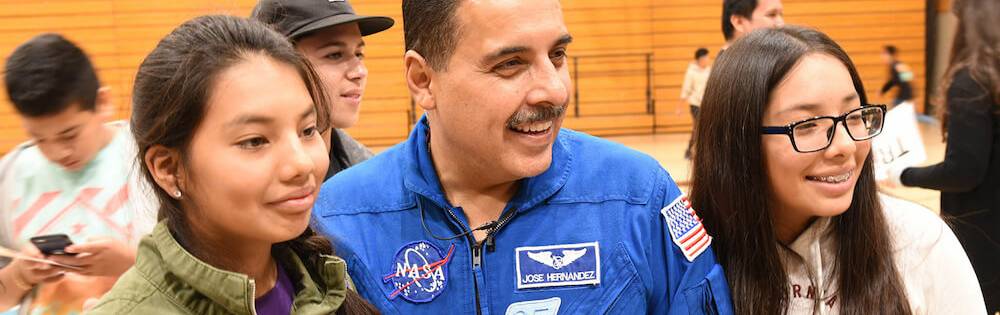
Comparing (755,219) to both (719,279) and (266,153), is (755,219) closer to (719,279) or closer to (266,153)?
(719,279)

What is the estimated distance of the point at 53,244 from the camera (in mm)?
2367

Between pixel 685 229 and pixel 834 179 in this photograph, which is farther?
pixel 834 179

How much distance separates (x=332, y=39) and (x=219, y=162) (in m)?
1.57

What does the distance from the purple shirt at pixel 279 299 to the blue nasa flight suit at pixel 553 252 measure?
169mm

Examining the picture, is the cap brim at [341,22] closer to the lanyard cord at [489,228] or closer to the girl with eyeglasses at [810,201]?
the lanyard cord at [489,228]

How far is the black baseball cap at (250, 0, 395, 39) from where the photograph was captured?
2.94 meters

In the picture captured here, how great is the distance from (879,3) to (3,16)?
12.3m

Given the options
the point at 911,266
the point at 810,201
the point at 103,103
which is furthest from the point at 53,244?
the point at 911,266

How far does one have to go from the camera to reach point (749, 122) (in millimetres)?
2113

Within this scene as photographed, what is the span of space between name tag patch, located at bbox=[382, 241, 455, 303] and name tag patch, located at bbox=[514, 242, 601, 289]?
0.16 metres

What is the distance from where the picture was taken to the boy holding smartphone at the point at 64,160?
2.69m

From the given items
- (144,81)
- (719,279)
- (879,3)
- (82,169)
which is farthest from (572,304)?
(879,3)

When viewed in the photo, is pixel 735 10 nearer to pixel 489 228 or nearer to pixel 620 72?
pixel 489 228

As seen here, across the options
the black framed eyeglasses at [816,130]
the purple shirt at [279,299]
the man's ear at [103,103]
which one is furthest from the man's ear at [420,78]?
the man's ear at [103,103]
